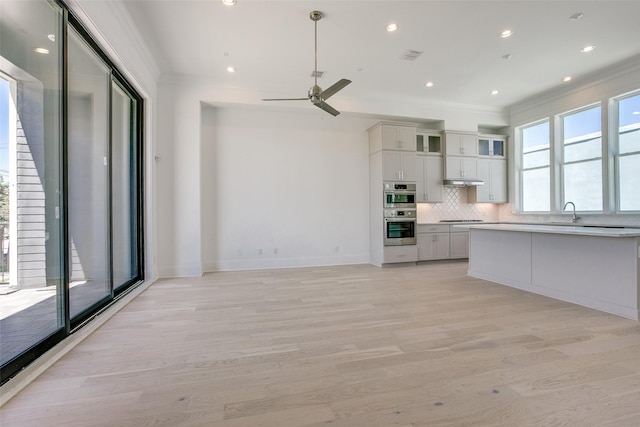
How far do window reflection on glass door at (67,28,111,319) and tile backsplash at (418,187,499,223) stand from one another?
230 inches

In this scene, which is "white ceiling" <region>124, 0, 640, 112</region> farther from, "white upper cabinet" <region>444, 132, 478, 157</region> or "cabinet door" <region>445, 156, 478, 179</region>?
"cabinet door" <region>445, 156, 478, 179</region>

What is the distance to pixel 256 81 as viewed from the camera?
5074 mm

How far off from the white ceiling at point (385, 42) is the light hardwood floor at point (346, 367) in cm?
345

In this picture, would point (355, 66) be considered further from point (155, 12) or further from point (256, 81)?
point (155, 12)

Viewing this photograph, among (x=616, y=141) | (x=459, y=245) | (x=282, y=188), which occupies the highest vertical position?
(x=616, y=141)

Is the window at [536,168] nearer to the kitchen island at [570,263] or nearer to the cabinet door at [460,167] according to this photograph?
the cabinet door at [460,167]

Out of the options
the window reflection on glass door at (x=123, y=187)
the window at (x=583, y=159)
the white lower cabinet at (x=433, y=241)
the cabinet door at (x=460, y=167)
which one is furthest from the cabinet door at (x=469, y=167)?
the window reflection on glass door at (x=123, y=187)

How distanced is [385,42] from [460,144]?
3458 mm

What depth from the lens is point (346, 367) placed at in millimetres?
2020

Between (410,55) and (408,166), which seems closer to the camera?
(410,55)

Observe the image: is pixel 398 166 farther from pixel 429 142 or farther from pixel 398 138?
pixel 429 142

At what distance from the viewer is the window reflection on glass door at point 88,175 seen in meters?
2.87

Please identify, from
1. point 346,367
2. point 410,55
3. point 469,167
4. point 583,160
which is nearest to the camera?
point 346,367

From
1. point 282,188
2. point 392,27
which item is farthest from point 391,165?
point 392,27
